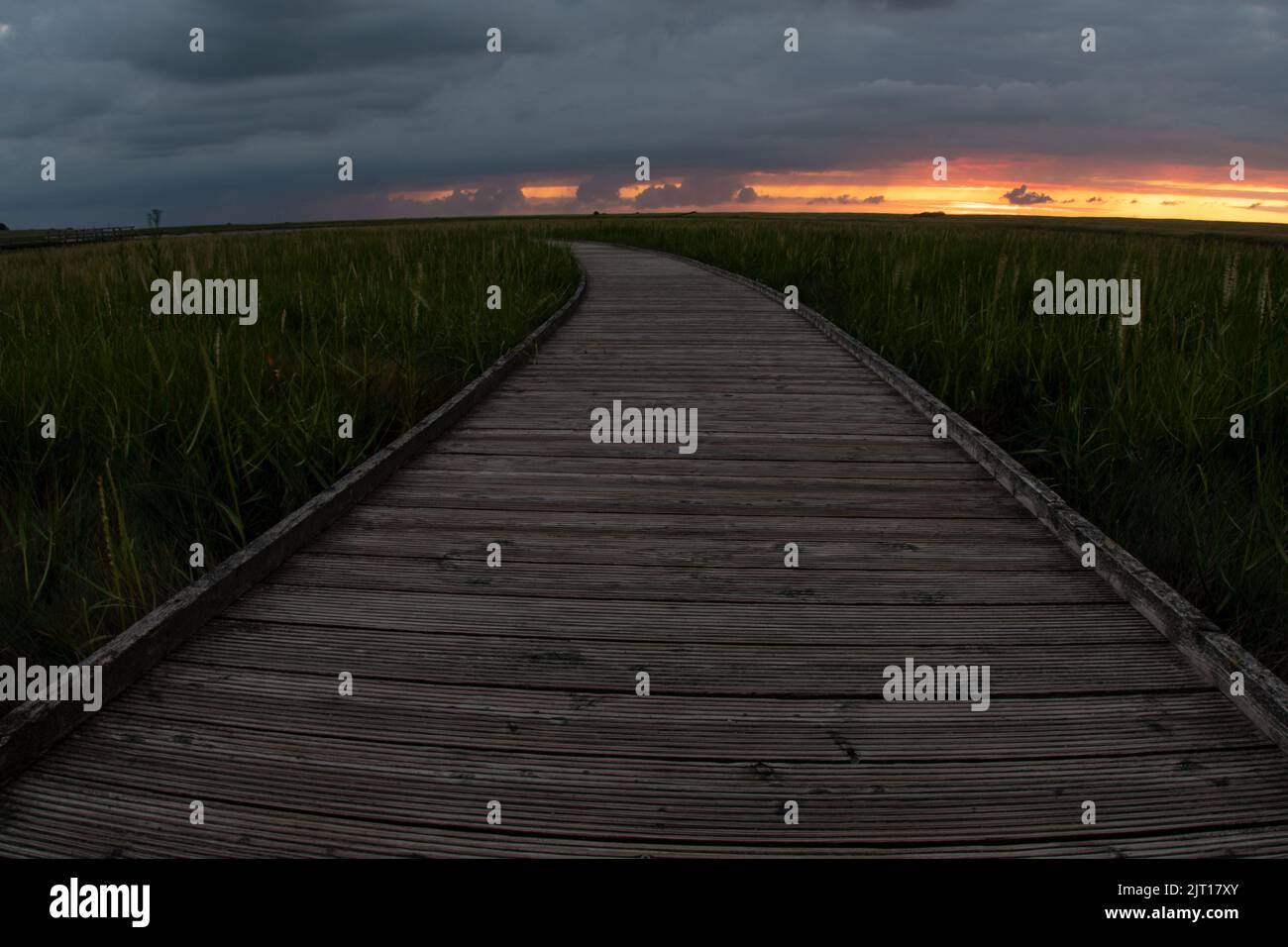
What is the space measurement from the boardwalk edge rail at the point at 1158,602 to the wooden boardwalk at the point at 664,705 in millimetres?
53

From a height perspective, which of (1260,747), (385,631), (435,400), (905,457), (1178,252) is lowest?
(1260,747)

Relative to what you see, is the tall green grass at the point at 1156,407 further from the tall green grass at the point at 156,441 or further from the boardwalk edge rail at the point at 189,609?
the tall green grass at the point at 156,441

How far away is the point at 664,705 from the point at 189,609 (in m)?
1.49

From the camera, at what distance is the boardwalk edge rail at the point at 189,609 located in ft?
6.69

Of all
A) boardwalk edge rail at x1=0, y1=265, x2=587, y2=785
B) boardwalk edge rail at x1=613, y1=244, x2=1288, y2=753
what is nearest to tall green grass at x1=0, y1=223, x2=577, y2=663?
boardwalk edge rail at x1=0, y1=265, x2=587, y2=785

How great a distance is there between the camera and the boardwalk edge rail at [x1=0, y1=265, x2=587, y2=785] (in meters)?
2.04

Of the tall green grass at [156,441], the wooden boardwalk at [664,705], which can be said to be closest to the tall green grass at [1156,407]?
the wooden boardwalk at [664,705]

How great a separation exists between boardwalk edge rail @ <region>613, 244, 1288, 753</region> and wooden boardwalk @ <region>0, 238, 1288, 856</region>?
0.05 metres

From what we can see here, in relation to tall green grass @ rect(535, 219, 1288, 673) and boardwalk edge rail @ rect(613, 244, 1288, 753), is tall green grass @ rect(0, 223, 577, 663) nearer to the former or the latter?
boardwalk edge rail @ rect(613, 244, 1288, 753)

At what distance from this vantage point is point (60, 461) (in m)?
4.02

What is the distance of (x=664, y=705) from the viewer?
2240 mm

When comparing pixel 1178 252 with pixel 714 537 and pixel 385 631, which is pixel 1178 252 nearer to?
pixel 714 537

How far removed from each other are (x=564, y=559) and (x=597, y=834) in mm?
1496
